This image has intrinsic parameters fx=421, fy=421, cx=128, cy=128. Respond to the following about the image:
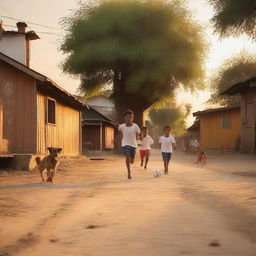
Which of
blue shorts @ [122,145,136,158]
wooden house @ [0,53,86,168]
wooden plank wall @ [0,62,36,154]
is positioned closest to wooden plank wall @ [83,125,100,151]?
wooden house @ [0,53,86,168]

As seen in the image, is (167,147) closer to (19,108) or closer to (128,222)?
(19,108)

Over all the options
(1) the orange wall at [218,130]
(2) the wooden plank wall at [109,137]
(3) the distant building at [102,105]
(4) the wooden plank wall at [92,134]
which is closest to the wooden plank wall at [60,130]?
(1) the orange wall at [218,130]

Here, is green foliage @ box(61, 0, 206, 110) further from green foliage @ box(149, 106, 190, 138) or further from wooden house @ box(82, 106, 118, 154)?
green foliage @ box(149, 106, 190, 138)

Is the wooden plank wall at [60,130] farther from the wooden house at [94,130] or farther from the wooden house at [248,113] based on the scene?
the wooden house at [94,130]

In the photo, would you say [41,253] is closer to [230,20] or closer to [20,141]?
[20,141]

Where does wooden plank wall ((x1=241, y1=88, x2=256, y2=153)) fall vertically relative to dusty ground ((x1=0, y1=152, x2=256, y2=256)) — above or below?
above

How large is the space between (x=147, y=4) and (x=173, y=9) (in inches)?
78.8

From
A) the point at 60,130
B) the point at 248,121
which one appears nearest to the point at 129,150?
the point at 60,130

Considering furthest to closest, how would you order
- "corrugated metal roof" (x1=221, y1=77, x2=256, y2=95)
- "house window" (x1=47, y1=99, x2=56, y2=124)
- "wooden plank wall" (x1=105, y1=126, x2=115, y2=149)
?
"wooden plank wall" (x1=105, y1=126, x2=115, y2=149) → "corrugated metal roof" (x1=221, y1=77, x2=256, y2=95) → "house window" (x1=47, y1=99, x2=56, y2=124)

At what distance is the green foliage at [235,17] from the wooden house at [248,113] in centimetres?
297

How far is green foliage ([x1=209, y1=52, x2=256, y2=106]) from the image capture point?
5950 cm

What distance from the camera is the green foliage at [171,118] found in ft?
348

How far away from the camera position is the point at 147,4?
30516mm

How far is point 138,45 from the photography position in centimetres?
2947
